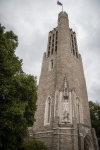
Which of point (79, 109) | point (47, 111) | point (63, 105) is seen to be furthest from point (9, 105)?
point (79, 109)

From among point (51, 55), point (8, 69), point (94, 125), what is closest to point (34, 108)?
point (8, 69)

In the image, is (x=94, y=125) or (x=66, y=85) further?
(x=94, y=125)

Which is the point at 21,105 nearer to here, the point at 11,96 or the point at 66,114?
the point at 11,96

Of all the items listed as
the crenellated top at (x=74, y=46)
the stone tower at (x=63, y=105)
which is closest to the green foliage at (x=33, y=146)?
the stone tower at (x=63, y=105)

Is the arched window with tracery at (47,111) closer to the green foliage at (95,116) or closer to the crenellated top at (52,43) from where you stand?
the crenellated top at (52,43)

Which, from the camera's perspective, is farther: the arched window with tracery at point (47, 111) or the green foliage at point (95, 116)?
the green foliage at point (95, 116)

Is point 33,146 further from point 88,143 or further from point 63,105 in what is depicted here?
point 88,143

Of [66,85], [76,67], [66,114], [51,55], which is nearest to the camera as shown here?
[66,114]

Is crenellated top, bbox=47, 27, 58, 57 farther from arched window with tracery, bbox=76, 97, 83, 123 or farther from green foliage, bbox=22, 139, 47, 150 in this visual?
green foliage, bbox=22, 139, 47, 150

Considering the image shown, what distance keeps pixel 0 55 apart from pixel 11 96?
251cm

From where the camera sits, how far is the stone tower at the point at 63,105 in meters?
12.2

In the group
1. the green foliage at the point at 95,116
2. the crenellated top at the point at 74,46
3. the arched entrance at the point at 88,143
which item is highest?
the crenellated top at the point at 74,46

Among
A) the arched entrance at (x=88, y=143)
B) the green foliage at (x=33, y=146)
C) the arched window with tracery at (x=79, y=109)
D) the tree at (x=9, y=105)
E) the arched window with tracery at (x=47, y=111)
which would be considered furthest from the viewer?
the arched window with tracery at (x=79, y=109)

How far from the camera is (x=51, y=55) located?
21359 millimetres
